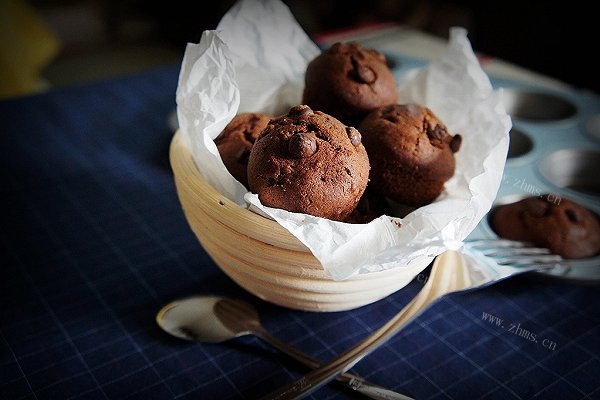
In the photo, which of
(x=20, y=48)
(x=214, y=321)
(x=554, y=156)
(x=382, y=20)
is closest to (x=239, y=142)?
(x=214, y=321)

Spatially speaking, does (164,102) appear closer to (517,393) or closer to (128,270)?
(128,270)

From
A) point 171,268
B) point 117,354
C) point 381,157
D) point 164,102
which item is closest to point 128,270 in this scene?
point 171,268

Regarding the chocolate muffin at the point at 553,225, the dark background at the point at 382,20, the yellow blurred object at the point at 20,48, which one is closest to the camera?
the chocolate muffin at the point at 553,225

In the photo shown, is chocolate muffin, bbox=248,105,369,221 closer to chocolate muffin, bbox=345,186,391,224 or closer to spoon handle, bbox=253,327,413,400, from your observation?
chocolate muffin, bbox=345,186,391,224

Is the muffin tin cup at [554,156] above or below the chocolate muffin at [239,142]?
below

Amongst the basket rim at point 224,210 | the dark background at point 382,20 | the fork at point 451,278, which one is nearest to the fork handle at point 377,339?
the fork at point 451,278

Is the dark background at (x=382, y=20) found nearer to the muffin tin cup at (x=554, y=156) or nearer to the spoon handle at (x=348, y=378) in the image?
the muffin tin cup at (x=554, y=156)

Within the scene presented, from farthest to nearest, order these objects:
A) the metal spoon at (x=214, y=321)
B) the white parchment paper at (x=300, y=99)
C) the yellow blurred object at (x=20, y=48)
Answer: the yellow blurred object at (x=20, y=48) < the metal spoon at (x=214, y=321) < the white parchment paper at (x=300, y=99)
